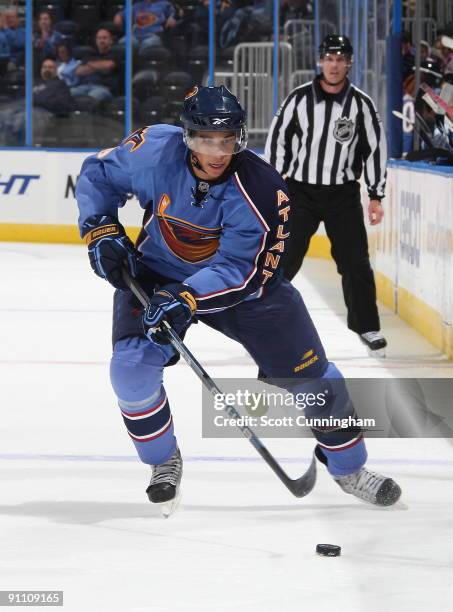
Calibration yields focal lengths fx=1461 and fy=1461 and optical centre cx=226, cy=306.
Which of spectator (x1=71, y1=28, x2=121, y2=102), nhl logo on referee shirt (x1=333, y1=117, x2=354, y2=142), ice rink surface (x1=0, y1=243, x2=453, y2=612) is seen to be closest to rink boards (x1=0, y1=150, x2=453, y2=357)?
nhl logo on referee shirt (x1=333, y1=117, x2=354, y2=142)

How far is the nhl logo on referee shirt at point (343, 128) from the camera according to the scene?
6254 mm

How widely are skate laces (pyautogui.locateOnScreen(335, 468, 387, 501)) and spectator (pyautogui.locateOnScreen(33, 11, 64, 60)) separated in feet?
31.1

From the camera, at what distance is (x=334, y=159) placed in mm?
6215

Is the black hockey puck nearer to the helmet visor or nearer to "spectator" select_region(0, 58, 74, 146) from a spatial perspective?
the helmet visor

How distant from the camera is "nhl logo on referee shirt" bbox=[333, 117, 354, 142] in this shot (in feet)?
20.5

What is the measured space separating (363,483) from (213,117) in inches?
40.1

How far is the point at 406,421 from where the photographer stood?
4.81 metres

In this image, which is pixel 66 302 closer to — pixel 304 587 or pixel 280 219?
pixel 280 219

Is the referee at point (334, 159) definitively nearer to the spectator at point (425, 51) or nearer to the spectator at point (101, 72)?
the spectator at point (425, 51)

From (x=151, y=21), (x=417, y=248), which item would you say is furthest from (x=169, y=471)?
(x=151, y=21)

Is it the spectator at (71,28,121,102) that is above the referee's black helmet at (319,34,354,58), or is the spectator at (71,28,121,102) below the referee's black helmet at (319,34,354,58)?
below

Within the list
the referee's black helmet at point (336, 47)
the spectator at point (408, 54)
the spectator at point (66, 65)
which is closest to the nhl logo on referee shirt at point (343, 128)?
the referee's black helmet at point (336, 47)

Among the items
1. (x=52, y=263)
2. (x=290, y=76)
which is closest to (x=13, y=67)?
(x=290, y=76)

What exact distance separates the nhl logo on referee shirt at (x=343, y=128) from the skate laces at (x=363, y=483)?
9.06 ft
